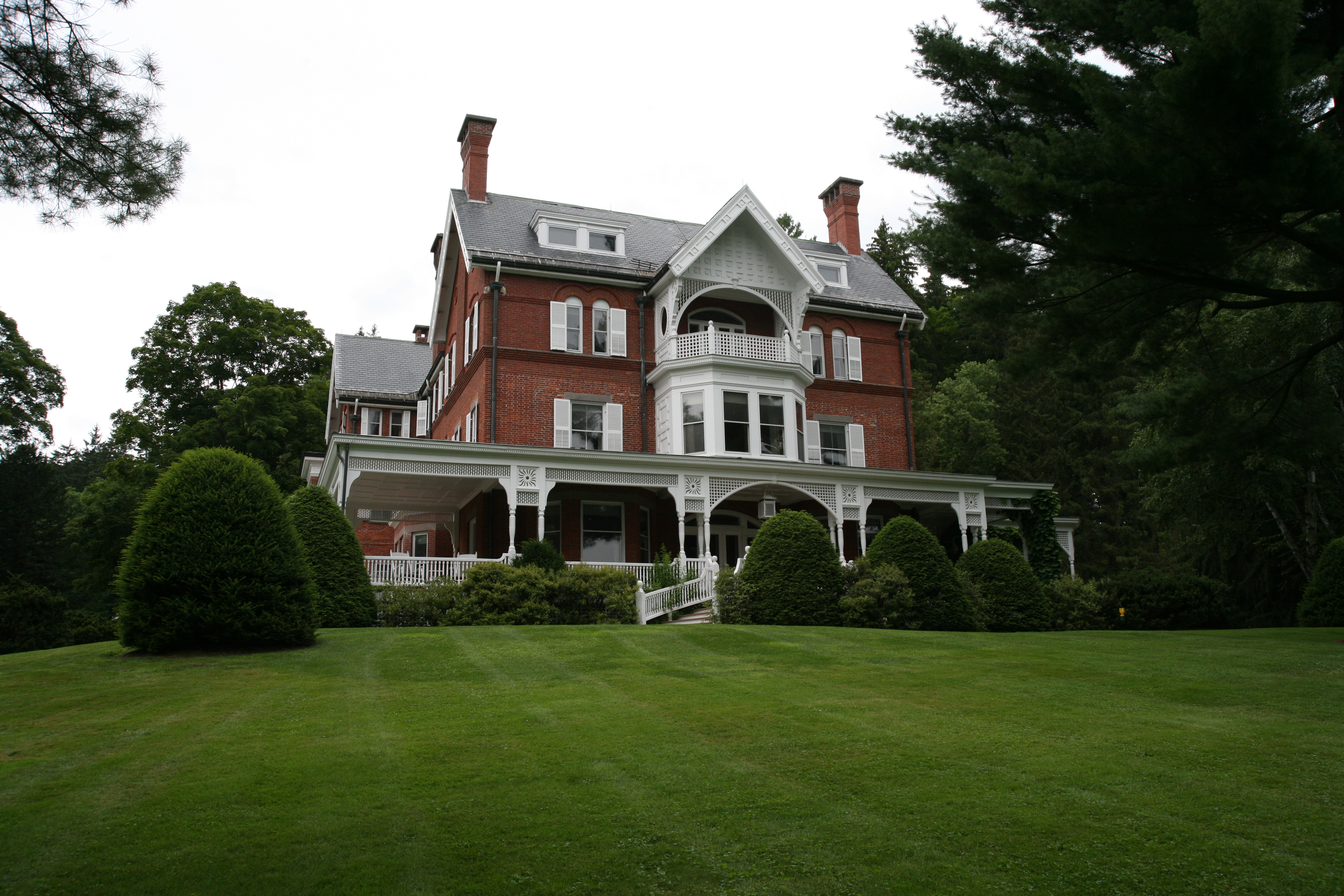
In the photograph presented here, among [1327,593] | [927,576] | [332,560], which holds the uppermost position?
[332,560]

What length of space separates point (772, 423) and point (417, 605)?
40.6ft

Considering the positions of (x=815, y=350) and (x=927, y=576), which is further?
(x=815, y=350)

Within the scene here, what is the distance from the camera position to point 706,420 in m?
26.5

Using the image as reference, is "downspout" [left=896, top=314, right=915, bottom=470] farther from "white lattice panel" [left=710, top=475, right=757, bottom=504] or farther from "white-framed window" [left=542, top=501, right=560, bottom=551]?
Result: "white-framed window" [left=542, top=501, right=560, bottom=551]

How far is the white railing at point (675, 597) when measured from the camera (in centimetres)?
1967

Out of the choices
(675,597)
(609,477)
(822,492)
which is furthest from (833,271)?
(675,597)

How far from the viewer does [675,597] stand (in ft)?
67.4

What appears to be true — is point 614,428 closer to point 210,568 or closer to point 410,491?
point 410,491

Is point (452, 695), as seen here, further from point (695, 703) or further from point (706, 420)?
point (706, 420)

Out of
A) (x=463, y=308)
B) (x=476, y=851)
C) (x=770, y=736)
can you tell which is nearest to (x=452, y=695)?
(x=770, y=736)

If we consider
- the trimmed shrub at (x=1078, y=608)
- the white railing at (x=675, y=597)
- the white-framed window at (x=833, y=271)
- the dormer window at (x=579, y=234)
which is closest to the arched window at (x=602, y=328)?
the dormer window at (x=579, y=234)

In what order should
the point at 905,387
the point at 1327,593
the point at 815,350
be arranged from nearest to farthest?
the point at 1327,593 < the point at 815,350 < the point at 905,387

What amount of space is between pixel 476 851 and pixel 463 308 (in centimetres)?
2620

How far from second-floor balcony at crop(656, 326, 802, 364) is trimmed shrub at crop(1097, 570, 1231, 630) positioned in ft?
33.7
